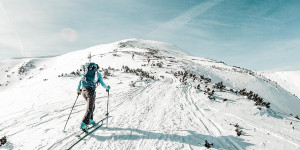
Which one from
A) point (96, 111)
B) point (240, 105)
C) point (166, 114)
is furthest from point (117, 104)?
point (240, 105)

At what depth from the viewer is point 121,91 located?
436 inches

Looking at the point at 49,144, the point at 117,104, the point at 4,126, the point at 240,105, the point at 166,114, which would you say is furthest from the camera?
the point at 240,105

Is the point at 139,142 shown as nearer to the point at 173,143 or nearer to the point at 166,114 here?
the point at 173,143

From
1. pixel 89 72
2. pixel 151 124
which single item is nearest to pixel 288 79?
pixel 151 124

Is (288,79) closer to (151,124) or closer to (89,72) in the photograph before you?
(151,124)

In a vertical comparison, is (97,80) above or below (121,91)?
above

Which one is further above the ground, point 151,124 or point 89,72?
point 89,72

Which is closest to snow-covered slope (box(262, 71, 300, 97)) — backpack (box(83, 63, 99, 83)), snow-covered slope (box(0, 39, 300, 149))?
snow-covered slope (box(0, 39, 300, 149))

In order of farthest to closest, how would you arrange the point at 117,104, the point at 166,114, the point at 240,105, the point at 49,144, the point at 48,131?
the point at 240,105, the point at 117,104, the point at 166,114, the point at 48,131, the point at 49,144

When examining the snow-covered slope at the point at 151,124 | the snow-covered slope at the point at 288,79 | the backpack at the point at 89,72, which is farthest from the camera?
the snow-covered slope at the point at 288,79

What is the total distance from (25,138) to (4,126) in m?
1.64

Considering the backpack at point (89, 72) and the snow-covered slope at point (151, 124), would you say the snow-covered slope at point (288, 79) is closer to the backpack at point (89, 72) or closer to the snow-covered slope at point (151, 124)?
the snow-covered slope at point (151, 124)

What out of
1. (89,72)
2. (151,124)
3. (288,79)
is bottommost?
(151,124)

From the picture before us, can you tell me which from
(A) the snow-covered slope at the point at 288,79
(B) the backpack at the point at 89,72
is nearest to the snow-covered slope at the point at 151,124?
(B) the backpack at the point at 89,72
